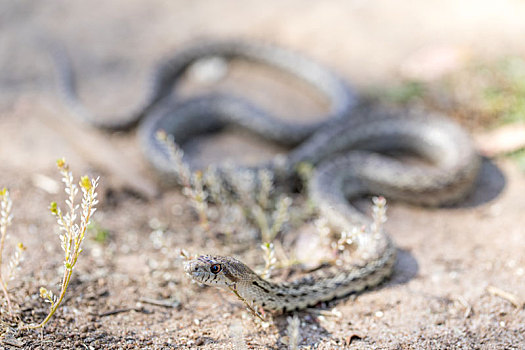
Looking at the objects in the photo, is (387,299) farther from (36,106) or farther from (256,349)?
(36,106)

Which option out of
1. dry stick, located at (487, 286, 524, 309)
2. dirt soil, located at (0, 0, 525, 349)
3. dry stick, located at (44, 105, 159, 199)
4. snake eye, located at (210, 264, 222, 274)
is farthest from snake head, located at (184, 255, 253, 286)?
dry stick, located at (44, 105, 159, 199)

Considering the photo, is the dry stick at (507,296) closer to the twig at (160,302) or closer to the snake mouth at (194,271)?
the snake mouth at (194,271)

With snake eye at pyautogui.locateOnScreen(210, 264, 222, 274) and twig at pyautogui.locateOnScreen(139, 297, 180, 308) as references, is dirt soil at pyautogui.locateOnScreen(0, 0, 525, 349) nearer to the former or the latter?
twig at pyautogui.locateOnScreen(139, 297, 180, 308)

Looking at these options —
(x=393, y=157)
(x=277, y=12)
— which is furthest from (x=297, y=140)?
(x=277, y=12)

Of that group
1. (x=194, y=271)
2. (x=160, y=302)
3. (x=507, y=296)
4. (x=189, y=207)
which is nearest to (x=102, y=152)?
(x=189, y=207)

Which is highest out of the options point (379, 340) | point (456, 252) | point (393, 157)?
point (379, 340)

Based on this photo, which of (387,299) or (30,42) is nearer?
(387,299)

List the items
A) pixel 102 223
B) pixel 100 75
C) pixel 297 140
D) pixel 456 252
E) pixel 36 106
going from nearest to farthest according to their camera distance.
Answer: pixel 456 252, pixel 102 223, pixel 297 140, pixel 36 106, pixel 100 75
